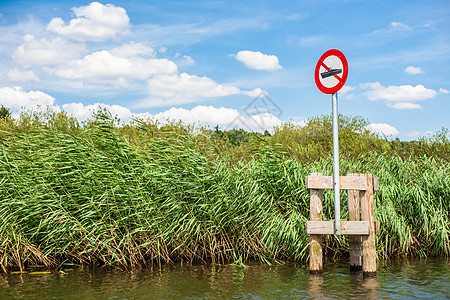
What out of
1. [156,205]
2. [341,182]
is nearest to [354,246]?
[341,182]

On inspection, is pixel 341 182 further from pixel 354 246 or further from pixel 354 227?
pixel 354 246

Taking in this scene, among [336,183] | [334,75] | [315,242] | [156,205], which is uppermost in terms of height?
[334,75]

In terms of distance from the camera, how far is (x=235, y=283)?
7176 millimetres

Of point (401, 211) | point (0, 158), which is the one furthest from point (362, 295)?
point (0, 158)

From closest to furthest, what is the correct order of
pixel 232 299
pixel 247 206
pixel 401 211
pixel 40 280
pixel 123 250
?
1. pixel 232 299
2. pixel 40 280
3. pixel 123 250
4. pixel 247 206
5. pixel 401 211

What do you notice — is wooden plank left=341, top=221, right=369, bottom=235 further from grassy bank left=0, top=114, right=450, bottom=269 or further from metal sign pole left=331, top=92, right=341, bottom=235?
grassy bank left=0, top=114, right=450, bottom=269

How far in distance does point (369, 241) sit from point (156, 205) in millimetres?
3821

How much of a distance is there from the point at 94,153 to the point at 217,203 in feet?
8.26

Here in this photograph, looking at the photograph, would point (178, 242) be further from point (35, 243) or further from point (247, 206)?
point (35, 243)

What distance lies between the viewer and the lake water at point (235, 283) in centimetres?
657

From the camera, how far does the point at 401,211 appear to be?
931 centimetres

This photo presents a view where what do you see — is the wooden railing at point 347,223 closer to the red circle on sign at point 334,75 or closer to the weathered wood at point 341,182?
the weathered wood at point 341,182

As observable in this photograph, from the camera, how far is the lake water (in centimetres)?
657

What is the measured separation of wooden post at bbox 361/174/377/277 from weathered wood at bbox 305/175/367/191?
13 centimetres
